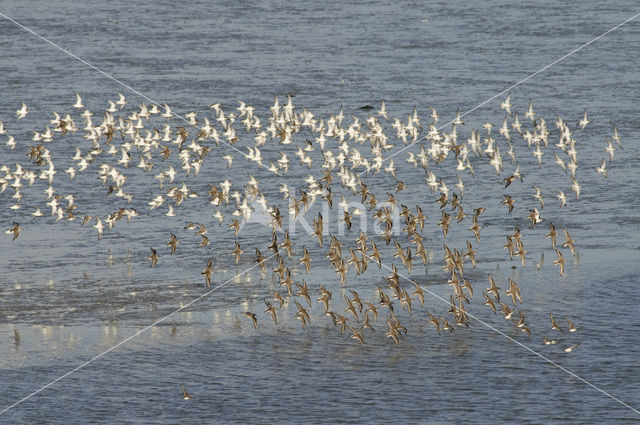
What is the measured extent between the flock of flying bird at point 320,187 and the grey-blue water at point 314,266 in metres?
0.18

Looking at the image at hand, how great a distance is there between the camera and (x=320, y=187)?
105ft

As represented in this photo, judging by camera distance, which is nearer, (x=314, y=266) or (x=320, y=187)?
(x=314, y=266)

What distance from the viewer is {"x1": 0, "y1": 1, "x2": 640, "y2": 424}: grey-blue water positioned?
1997cm

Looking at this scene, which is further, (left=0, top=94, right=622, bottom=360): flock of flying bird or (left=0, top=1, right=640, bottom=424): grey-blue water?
Result: (left=0, top=94, right=622, bottom=360): flock of flying bird

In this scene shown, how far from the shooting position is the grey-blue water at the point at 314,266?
65.5ft

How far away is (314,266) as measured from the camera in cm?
2670

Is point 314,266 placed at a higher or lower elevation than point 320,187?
lower

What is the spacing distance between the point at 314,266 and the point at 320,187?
547cm

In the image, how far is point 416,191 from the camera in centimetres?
3184

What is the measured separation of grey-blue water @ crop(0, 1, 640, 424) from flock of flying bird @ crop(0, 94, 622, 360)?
18cm

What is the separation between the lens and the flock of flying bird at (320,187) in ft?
80.0

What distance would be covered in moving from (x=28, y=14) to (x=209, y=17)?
932 cm

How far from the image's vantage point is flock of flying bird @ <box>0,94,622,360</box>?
24.4 meters

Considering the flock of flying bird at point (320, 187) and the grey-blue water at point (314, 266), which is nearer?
the grey-blue water at point (314, 266)
